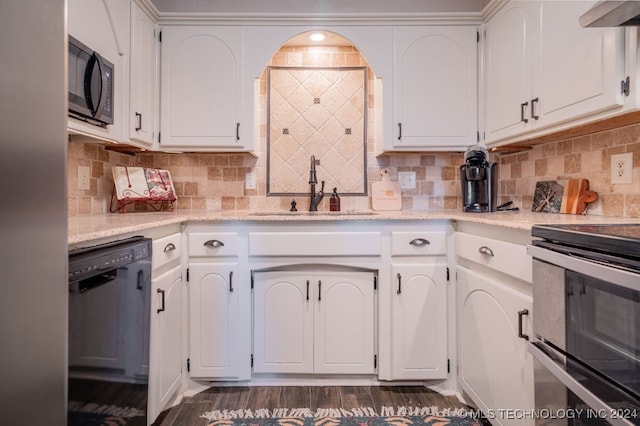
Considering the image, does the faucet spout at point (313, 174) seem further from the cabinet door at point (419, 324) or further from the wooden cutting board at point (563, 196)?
the wooden cutting board at point (563, 196)

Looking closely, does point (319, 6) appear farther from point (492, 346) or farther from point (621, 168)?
point (492, 346)

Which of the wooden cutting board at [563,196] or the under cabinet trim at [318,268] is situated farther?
the under cabinet trim at [318,268]

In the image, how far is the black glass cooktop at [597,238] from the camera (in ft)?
2.56

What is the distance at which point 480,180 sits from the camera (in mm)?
1925

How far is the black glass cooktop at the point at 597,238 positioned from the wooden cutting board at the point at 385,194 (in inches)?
50.1

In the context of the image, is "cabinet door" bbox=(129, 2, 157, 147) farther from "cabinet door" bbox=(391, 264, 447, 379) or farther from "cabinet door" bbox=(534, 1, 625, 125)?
"cabinet door" bbox=(534, 1, 625, 125)

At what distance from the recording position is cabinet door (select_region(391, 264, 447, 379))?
1.82 m

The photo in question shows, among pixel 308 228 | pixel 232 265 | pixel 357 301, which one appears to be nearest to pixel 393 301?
pixel 357 301

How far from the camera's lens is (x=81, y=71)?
1.37 m

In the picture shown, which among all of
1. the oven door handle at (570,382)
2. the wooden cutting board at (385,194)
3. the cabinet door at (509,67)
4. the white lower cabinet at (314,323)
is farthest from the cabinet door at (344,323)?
the cabinet door at (509,67)

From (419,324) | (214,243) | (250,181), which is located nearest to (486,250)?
(419,324)

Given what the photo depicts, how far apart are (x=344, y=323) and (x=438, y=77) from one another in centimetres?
153

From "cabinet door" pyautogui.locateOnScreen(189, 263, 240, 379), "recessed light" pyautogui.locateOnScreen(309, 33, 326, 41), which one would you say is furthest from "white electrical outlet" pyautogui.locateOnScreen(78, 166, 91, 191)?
"recessed light" pyautogui.locateOnScreen(309, 33, 326, 41)

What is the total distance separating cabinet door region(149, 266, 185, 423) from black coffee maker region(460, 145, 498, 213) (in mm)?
1614
